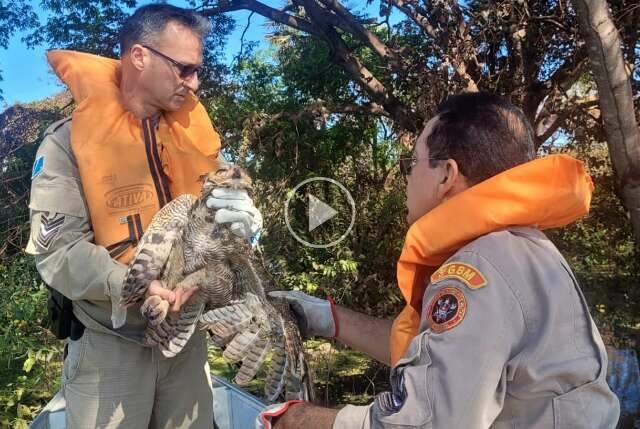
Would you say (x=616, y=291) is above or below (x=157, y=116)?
below

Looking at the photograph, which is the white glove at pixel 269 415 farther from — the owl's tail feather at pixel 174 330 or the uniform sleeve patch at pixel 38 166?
A: the uniform sleeve patch at pixel 38 166

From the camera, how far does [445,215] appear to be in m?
1.56

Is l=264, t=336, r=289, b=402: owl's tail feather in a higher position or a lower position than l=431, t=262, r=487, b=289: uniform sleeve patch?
lower

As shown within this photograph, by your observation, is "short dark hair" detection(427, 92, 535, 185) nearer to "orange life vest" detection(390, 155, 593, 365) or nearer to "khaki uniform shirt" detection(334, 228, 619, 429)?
"orange life vest" detection(390, 155, 593, 365)

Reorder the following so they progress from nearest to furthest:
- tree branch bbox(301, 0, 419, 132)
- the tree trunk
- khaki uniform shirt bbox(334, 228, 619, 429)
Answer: khaki uniform shirt bbox(334, 228, 619, 429), the tree trunk, tree branch bbox(301, 0, 419, 132)

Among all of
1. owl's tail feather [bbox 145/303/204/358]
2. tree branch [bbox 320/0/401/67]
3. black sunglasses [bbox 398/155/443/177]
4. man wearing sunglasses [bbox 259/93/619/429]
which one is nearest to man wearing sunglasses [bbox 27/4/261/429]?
owl's tail feather [bbox 145/303/204/358]

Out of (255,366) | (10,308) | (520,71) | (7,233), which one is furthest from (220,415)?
(520,71)

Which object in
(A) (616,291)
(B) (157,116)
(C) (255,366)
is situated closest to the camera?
(C) (255,366)

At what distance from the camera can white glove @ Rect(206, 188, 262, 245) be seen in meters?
1.91

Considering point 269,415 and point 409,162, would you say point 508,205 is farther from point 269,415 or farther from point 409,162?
point 269,415

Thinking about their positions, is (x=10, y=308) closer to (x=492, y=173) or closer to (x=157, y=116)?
(x=157, y=116)

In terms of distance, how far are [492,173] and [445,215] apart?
9.0 inches
